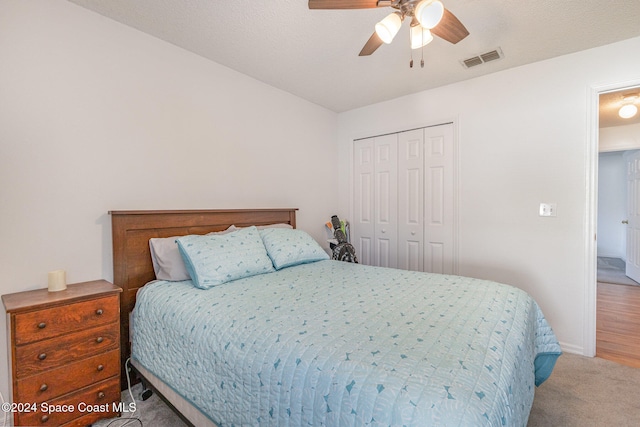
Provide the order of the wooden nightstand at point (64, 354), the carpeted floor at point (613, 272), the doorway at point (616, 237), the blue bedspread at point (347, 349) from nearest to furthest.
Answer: the blue bedspread at point (347, 349)
the wooden nightstand at point (64, 354)
the doorway at point (616, 237)
the carpeted floor at point (613, 272)

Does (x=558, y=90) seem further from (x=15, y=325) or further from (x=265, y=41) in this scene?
(x=15, y=325)

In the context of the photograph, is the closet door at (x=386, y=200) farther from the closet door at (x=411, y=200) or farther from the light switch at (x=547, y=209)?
the light switch at (x=547, y=209)

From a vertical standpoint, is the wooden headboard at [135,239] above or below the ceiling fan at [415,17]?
below

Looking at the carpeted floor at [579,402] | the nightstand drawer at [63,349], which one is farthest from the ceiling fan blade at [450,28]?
the nightstand drawer at [63,349]

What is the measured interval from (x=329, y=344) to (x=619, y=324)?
11.9ft

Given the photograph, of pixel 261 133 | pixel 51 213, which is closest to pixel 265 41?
pixel 261 133

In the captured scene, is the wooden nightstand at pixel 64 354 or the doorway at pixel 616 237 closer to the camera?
the wooden nightstand at pixel 64 354

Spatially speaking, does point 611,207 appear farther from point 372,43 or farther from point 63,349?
point 63,349

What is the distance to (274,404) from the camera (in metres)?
1.06

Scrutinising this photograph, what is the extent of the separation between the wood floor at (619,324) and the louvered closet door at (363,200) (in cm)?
229

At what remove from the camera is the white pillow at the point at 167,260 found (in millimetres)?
1954

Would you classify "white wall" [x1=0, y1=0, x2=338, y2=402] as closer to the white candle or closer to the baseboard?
the white candle

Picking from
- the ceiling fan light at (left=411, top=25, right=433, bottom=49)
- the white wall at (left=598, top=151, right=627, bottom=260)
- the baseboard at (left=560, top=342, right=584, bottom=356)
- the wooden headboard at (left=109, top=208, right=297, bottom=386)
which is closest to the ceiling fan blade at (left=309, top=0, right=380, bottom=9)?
the ceiling fan light at (left=411, top=25, right=433, bottom=49)

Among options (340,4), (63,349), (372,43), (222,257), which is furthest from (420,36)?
(63,349)
